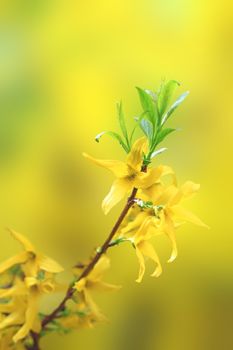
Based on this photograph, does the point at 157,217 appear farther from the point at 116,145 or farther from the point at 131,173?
the point at 116,145

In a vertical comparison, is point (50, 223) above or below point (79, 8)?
below

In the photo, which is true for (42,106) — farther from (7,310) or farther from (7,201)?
(7,310)

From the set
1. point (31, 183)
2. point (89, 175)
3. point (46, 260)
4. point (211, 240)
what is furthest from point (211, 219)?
point (46, 260)

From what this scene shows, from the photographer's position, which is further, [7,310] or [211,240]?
[211,240]

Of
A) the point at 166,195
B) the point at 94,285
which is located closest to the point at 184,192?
the point at 166,195

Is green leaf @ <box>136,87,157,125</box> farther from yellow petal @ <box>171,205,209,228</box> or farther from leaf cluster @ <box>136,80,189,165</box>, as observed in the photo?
yellow petal @ <box>171,205,209,228</box>

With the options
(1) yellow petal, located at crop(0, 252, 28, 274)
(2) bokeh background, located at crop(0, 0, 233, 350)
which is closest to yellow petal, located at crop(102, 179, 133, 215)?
(1) yellow petal, located at crop(0, 252, 28, 274)
